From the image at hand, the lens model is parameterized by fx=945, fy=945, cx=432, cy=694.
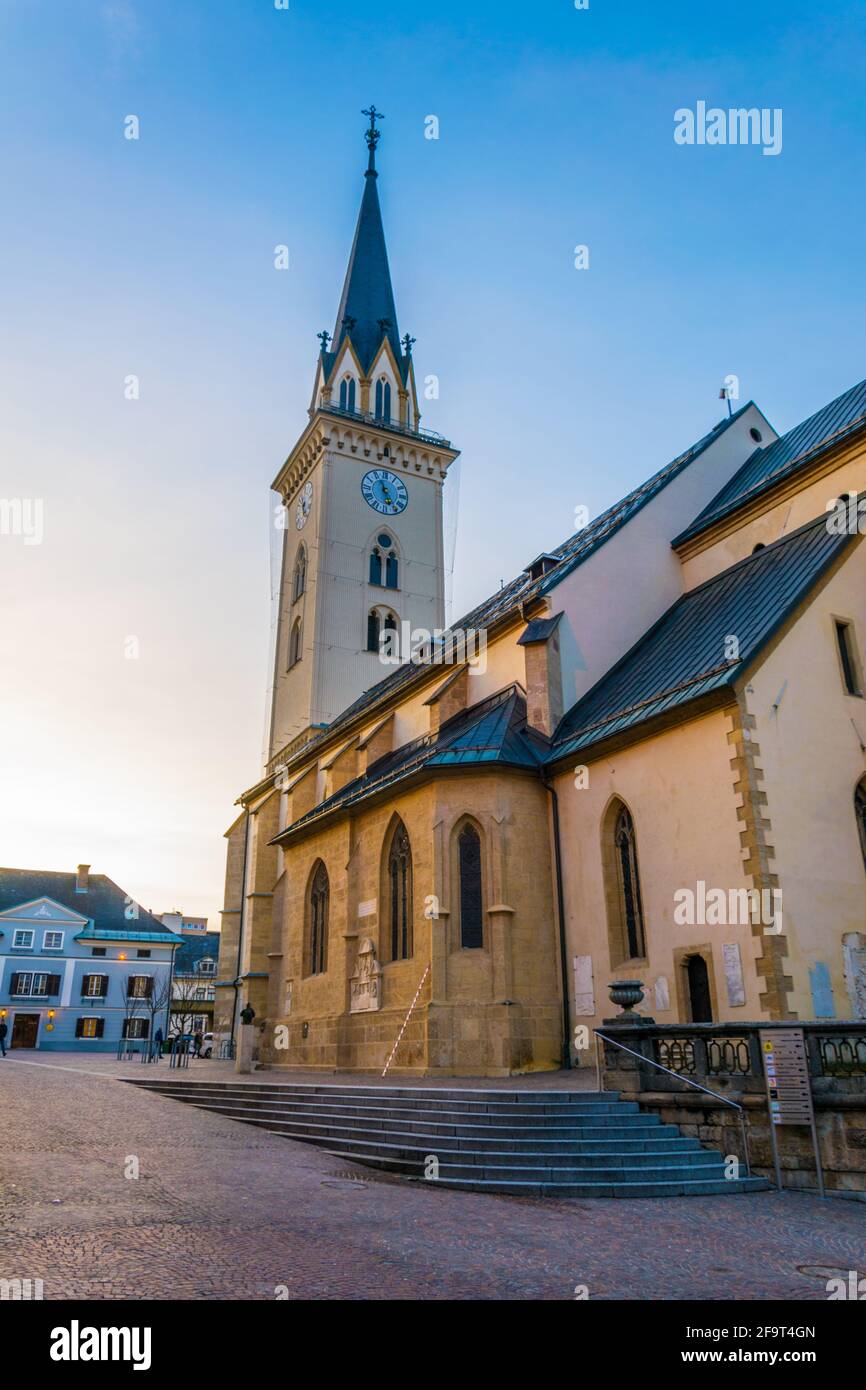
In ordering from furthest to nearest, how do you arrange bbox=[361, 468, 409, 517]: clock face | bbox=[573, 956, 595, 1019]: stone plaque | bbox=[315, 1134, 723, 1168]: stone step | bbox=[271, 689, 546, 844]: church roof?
bbox=[361, 468, 409, 517]: clock face → bbox=[271, 689, 546, 844]: church roof → bbox=[573, 956, 595, 1019]: stone plaque → bbox=[315, 1134, 723, 1168]: stone step

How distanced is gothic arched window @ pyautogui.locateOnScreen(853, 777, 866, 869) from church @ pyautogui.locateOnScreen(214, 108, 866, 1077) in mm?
54

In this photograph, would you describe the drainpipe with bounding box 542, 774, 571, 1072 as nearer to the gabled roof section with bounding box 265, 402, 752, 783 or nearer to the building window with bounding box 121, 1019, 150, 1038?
the gabled roof section with bounding box 265, 402, 752, 783

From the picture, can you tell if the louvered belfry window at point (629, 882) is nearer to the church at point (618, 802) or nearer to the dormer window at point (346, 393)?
the church at point (618, 802)

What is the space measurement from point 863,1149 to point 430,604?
1475 inches

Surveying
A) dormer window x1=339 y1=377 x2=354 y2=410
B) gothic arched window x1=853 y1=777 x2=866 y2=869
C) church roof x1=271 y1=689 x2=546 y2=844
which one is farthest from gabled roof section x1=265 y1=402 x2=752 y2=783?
dormer window x1=339 y1=377 x2=354 y2=410

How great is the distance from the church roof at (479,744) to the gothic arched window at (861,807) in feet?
20.7

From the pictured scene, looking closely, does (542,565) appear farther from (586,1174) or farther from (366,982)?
(586,1174)

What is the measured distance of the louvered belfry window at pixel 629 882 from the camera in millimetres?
17312

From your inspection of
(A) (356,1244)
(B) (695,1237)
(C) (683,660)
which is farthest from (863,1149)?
(C) (683,660)

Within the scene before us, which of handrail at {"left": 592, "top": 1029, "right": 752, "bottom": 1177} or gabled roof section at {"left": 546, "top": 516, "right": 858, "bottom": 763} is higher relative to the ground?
gabled roof section at {"left": 546, "top": 516, "right": 858, "bottom": 763}

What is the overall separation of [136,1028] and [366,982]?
38.2 meters

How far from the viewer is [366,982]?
2161cm

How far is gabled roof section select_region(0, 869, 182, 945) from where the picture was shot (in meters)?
56.1
